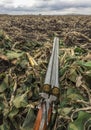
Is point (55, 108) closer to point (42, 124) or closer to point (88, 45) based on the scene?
point (42, 124)

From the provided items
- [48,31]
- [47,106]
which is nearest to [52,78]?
[47,106]

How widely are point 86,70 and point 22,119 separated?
1091mm

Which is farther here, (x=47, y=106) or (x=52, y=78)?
(x=52, y=78)

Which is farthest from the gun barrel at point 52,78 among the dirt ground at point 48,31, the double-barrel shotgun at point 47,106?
the dirt ground at point 48,31

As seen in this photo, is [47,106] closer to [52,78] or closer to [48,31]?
Result: [52,78]

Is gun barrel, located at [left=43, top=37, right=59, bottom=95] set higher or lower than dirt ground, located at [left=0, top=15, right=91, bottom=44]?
higher

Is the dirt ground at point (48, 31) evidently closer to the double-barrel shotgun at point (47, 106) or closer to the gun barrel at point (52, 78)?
the gun barrel at point (52, 78)

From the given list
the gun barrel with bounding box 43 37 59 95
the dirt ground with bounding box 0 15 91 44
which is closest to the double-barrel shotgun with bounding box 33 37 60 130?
the gun barrel with bounding box 43 37 59 95

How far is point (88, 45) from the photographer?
24.7ft

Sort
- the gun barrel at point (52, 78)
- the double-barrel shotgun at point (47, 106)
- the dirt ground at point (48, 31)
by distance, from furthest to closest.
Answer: the dirt ground at point (48, 31)
the gun barrel at point (52, 78)
the double-barrel shotgun at point (47, 106)

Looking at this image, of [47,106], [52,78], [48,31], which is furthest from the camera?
[48,31]

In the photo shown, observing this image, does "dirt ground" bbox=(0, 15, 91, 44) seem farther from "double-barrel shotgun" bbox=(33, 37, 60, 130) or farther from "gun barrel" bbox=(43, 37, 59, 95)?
"double-barrel shotgun" bbox=(33, 37, 60, 130)

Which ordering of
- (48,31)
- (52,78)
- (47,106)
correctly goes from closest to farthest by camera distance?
(47,106), (52,78), (48,31)

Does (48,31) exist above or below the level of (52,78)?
below
